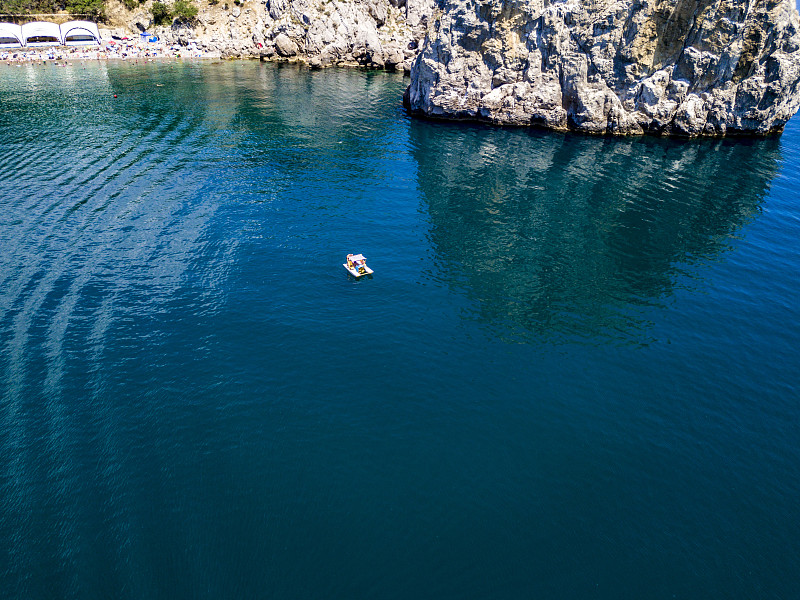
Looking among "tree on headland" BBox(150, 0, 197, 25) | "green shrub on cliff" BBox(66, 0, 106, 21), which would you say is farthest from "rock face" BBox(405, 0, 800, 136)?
"green shrub on cliff" BBox(66, 0, 106, 21)

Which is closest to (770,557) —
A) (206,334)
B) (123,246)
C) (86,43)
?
(206,334)

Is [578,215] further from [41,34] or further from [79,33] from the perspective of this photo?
[41,34]

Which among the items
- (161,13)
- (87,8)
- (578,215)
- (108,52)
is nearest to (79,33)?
(87,8)

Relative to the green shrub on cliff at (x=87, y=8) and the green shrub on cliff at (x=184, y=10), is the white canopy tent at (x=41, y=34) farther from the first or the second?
the green shrub on cliff at (x=184, y=10)

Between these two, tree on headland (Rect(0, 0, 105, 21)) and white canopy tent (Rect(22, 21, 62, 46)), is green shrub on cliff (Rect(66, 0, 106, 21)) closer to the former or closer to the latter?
tree on headland (Rect(0, 0, 105, 21))

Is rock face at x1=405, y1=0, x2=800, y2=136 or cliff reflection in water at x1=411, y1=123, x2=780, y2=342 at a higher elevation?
rock face at x1=405, y1=0, x2=800, y2=136

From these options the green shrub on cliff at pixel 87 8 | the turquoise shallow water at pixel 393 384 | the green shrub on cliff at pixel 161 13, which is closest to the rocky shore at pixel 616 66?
the turquoise shallow water at pixel 393 384

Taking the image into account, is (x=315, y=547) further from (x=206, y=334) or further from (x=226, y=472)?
(x=206, y=334)

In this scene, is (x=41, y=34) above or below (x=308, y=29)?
below
